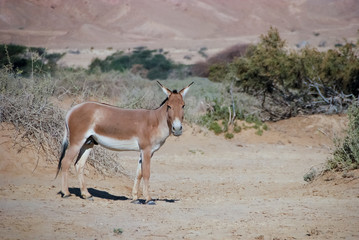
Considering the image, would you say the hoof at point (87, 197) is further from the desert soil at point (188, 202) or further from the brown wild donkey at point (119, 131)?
the desert soil at point (188, 202)

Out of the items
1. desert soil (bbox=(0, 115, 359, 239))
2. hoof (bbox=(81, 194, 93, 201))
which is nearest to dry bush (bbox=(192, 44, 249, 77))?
desert soil (bbox=(0, 115, 359, 239))

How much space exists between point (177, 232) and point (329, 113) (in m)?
16.5

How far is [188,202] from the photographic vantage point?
10383 millimetres

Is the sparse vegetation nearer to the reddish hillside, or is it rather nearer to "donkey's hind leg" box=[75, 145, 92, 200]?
"donkey's hind leg" box=[75, 145, 92, 200]

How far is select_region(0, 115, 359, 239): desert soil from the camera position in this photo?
7672mm

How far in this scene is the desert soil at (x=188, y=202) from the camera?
7672mm

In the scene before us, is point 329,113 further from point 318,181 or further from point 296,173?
point 318,181

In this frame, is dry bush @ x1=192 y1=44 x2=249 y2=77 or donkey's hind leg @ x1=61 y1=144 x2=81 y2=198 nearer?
donkey's hind leg @ x1=61 y1=144 x2=81 y2=198

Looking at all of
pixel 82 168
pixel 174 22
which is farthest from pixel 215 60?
pixel 174 22

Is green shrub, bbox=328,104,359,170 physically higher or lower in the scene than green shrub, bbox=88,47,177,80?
lower

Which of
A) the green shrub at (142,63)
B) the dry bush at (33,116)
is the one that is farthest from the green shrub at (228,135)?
the green shrub at (142,63)

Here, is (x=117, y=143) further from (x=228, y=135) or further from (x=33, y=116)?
(x=228, y=135)

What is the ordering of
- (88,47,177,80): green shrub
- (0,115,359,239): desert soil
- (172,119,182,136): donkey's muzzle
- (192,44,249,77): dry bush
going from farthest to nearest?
(88,47,177,80): green shrub → (192,44,249,77): dry bush → (172,119,182,136): donkey's muzzle → (0,115,359,239): desert soil

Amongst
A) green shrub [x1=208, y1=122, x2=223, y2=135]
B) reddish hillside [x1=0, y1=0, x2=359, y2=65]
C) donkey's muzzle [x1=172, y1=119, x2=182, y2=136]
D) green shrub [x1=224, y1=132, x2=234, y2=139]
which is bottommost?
green shrub [x1=224, y1=132, x2=234, y2=139]
